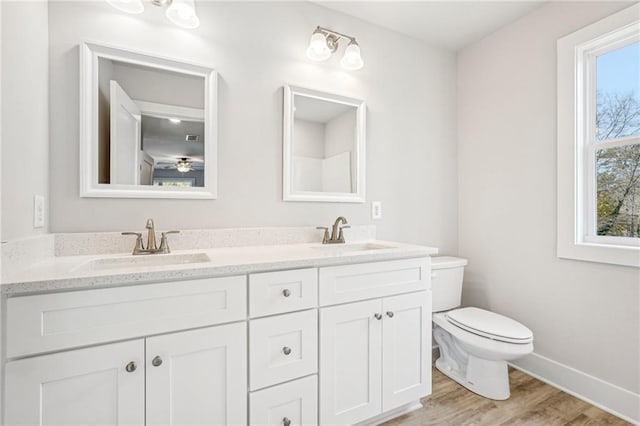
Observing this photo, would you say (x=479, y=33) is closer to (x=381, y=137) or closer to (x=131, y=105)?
(x=381, y=137)

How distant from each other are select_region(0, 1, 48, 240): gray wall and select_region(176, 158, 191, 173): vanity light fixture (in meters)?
0.52

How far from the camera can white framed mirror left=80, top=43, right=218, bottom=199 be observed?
53.2 inches

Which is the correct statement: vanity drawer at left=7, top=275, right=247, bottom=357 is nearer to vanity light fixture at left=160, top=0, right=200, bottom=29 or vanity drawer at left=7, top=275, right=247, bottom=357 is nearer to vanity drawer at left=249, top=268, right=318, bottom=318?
vanity drawer at left=249, top=268, right=318, bottom=318

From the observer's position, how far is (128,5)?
1356mm

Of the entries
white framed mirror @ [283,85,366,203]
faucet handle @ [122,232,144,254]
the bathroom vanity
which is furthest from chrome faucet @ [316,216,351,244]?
faucet handle @ [122,232,144,254]

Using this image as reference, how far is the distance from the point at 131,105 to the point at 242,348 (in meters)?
1.26

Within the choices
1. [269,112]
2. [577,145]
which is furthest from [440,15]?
[269,112]

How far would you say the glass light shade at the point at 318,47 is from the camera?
1751mm

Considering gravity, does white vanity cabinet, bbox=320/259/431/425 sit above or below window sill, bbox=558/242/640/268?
below

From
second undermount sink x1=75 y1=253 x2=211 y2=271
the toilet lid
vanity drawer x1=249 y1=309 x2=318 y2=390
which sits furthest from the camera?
the toilet lid

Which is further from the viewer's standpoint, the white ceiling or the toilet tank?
the toilet tank

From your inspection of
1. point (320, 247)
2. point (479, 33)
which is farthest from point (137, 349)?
point (479, 33)

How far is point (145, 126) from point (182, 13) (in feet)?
1.88

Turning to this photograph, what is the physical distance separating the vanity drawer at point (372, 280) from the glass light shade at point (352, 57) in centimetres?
126
